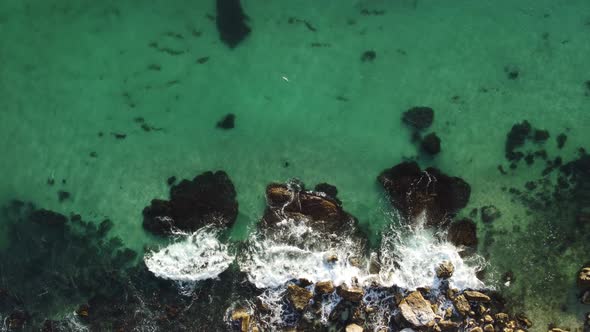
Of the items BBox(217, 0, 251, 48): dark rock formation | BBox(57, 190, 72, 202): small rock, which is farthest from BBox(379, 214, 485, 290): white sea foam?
BBox(57, 190, 72, 202): small rock

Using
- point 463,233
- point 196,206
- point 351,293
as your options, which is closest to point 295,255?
point 351,293

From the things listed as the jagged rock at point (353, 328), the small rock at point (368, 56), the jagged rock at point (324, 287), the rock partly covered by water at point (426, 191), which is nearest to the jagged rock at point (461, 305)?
the rock partly covered by water at point (426, 191)

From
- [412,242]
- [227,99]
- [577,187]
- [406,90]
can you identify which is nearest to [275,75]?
[227,99]

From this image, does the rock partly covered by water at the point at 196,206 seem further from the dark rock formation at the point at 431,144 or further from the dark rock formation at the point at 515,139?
the dark rock formation at the point at 515,139

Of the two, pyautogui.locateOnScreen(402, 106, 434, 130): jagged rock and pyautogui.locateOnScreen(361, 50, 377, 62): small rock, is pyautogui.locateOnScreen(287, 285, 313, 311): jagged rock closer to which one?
pyautogui.locateOnScreen(402, 106, 434, 130): jagged rock

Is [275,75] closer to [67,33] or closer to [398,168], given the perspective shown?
[398,168]

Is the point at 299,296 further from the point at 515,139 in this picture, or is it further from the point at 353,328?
the point at 515,139
